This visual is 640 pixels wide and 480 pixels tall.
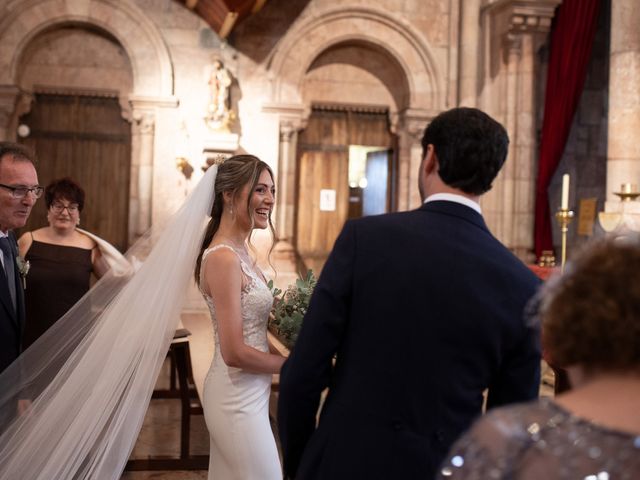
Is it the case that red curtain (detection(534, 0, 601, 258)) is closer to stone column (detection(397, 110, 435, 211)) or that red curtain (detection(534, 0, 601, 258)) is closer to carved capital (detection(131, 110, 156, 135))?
stone column (detection(397, 110, 435, 211))

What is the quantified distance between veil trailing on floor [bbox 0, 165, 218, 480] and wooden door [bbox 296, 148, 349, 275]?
22.8ft

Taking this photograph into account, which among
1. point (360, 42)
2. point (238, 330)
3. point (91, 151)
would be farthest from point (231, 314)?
point (360, 42)

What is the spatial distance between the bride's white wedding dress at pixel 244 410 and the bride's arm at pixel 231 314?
7cm

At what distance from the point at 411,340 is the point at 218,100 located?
25.7ft

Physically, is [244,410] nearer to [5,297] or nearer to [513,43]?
[5,297]

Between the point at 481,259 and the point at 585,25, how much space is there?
840cm

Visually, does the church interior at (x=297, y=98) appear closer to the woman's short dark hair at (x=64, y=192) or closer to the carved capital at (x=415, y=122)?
the carved capital at (x=415, y=122)

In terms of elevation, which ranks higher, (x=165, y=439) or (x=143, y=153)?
(x=143, y=153)

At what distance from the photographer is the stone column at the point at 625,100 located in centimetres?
732

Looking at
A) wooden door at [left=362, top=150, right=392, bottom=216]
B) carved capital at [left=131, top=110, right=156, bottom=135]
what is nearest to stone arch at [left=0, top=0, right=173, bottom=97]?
carved capital at [left=131, top=110, right=156, bottom=135]

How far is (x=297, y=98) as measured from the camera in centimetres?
970

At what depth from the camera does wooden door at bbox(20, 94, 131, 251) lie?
967cm

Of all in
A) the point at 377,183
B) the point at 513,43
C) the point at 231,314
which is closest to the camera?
the point at 231,314

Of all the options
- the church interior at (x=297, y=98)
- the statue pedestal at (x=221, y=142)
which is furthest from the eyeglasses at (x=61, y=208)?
the statue pedestal at (x=221, y=142)
